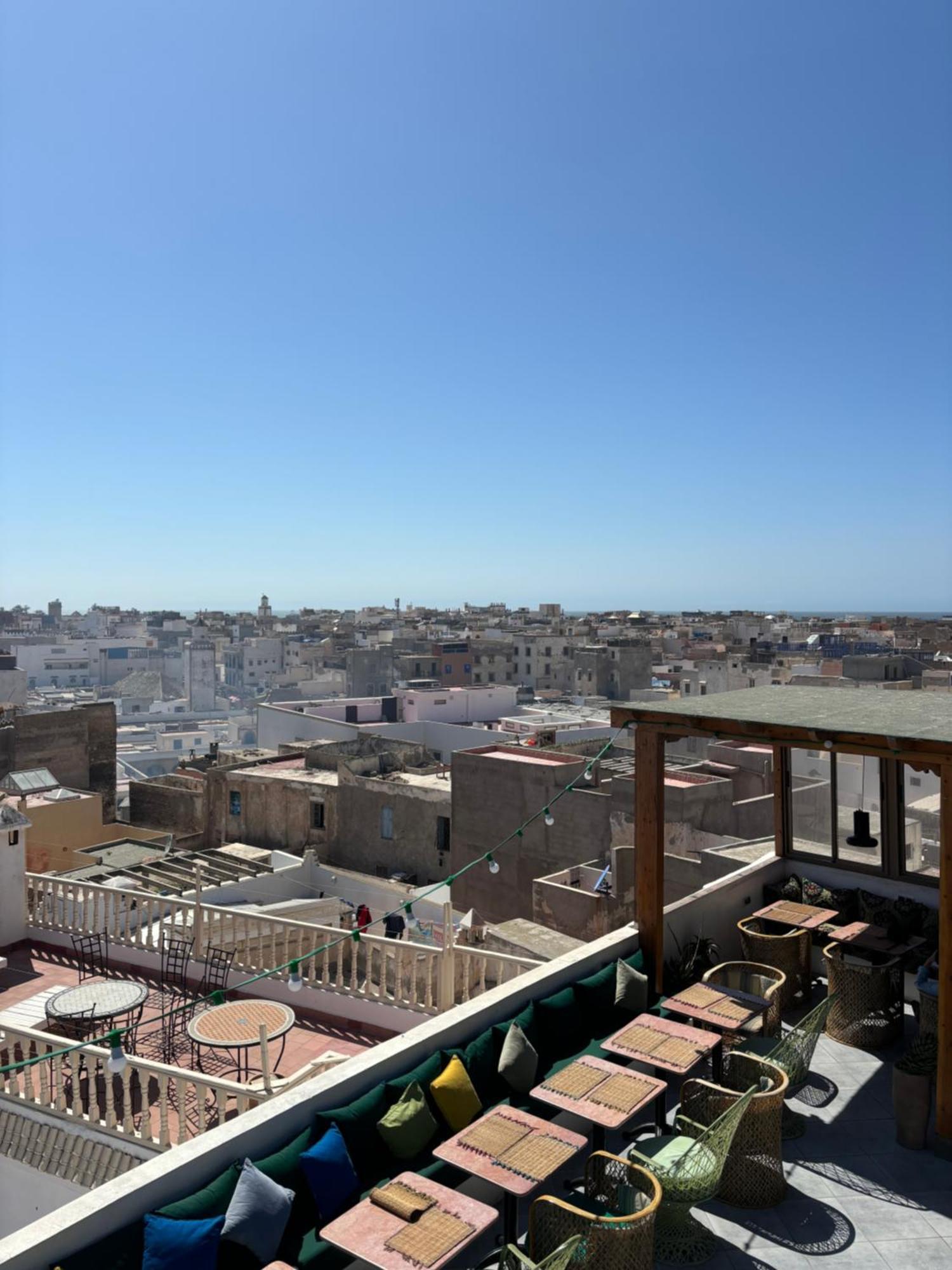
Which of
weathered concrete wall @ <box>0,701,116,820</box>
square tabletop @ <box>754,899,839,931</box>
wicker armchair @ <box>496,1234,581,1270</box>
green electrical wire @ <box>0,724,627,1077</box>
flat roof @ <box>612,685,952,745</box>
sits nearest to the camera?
wicker armchair @ <box>496,1234,581,1270</box>

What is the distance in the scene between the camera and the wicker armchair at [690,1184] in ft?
14.9

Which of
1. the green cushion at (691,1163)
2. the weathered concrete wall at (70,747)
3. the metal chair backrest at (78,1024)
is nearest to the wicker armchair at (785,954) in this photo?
the green cushion at (691,1163)

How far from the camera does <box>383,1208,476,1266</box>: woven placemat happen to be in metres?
3.94

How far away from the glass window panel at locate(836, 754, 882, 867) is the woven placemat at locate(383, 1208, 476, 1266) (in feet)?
17.3

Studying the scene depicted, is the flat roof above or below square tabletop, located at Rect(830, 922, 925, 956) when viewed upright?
above

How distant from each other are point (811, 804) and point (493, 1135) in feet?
16.5

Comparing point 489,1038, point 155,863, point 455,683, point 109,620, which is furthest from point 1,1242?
point 109,620

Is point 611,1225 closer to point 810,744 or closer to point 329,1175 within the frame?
point 329,1175

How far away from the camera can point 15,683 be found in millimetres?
54781

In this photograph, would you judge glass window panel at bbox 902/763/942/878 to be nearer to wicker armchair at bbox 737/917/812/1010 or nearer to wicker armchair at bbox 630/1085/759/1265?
wicker armchair at bbox 737/917/812/1010

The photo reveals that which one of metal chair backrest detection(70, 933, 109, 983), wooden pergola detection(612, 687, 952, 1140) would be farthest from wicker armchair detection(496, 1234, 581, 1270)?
metal chair backrest detection(70, 933, 109, 983)

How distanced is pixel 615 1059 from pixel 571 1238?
2.30 m

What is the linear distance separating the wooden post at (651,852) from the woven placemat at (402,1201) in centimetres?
307

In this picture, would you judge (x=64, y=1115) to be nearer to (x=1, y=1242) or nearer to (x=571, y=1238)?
(x=1, y=1242)
